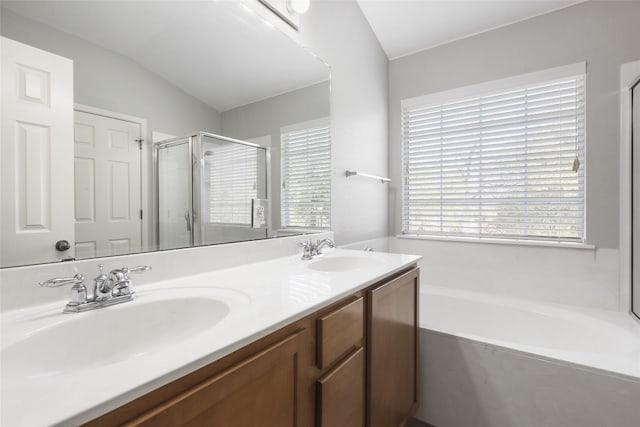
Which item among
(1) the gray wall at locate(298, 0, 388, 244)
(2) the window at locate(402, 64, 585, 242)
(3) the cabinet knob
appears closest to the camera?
(3) the cabinet knob

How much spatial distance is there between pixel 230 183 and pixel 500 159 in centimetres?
202

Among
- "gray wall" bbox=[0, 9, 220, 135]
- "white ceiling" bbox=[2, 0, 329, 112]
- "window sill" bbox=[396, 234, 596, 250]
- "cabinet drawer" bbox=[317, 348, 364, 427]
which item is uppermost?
"white ceiling" bbox=[2, 0, 329, 112]

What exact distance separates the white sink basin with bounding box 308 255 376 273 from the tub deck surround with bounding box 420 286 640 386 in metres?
0.53

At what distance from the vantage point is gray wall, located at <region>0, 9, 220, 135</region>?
792 mm

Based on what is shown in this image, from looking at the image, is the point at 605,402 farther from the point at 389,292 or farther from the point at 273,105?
the point at 273,105

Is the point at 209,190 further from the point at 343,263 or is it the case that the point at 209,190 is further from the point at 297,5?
the point at 297,5

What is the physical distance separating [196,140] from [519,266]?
7.57 ft

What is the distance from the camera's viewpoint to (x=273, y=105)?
5.08ft

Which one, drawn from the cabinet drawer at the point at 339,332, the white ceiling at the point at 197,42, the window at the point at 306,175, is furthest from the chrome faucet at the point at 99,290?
the window at the point at 306,175

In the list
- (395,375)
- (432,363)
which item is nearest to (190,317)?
(395,375)

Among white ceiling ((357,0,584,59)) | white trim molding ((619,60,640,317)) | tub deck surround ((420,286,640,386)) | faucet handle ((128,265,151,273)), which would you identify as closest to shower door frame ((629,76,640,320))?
white trim molding ((619,60,640,317))

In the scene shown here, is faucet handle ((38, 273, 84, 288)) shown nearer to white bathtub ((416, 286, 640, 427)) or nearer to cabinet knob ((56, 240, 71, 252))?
cabinet knob ((56, 240, 71, 252))

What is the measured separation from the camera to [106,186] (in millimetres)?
911

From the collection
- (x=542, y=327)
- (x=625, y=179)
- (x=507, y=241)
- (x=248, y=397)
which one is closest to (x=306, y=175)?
(x=248, y=397)
